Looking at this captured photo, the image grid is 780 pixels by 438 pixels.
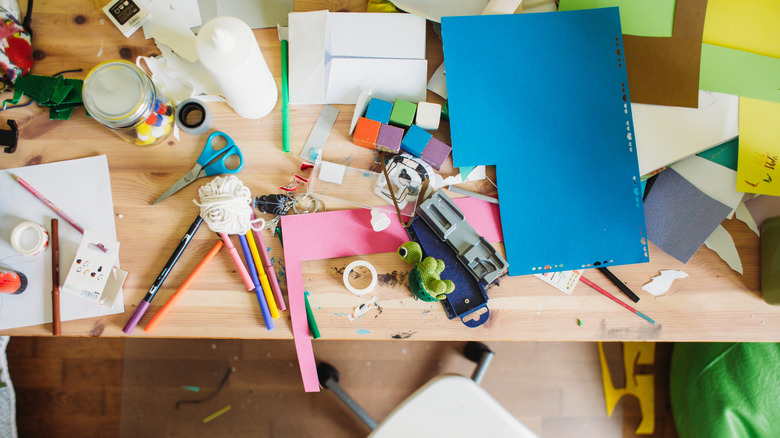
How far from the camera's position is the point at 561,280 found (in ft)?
2.52

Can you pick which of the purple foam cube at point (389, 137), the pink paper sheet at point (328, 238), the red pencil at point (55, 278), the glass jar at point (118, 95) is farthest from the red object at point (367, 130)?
the red pencil at point (55, 278)

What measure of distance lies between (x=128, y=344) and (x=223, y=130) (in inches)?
39.4

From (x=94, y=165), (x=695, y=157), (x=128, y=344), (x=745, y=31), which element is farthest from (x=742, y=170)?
(x=128, y=344)

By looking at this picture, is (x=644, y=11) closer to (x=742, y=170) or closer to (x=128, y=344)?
(x=742, y=170)

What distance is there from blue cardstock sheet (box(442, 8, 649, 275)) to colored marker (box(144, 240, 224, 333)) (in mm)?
485

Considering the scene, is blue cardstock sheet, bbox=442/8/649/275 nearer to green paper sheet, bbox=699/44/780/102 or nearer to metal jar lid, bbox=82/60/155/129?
green paper sheet, bbox=699/44/780/102

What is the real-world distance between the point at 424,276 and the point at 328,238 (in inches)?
7.8

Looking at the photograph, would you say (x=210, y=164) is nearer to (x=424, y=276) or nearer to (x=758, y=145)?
(x=424, y=276)

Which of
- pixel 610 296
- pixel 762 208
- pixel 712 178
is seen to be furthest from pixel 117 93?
pixel 762 208

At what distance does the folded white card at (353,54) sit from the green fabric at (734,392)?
3.23 ft

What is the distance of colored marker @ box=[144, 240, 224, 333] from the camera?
736 millimetres

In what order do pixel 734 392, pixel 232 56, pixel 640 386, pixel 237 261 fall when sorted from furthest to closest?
1. pixel 640 386
2. pixel 734 392
3. pixel 237 261
4. pixel 232 56

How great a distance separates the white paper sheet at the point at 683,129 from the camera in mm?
769

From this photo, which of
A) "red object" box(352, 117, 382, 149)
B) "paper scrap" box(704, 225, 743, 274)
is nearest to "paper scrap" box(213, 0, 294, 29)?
"red object" box(352, 117, 382, 149)
